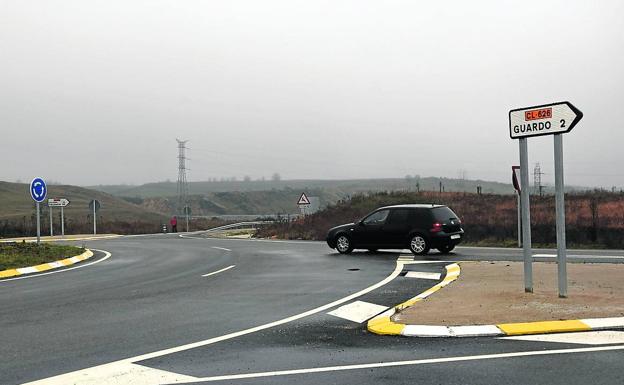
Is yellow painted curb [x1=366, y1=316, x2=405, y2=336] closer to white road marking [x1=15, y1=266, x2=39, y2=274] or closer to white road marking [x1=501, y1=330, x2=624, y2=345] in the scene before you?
white road marking [x1=501, y1=330, x2=624, y2=345]

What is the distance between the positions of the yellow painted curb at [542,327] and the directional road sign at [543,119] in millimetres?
2895

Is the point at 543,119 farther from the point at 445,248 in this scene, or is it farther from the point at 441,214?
the point at 445,248

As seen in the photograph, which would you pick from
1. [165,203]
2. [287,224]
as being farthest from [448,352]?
[165,203]

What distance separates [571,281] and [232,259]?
10.9m

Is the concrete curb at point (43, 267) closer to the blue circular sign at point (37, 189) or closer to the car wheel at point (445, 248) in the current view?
the blue circular sign at point (37, 189)

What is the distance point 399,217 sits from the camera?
1908 cm

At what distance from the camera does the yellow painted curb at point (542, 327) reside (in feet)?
23.2

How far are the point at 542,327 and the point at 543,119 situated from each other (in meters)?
3.30

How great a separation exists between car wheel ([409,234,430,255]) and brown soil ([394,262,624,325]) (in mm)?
5695

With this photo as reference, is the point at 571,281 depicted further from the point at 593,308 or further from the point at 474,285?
the point at 593,308

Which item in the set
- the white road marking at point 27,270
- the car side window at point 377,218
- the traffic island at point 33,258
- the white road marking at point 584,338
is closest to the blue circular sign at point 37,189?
the traffic island at point 33,258

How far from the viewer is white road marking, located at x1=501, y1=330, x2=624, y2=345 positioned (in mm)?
6527

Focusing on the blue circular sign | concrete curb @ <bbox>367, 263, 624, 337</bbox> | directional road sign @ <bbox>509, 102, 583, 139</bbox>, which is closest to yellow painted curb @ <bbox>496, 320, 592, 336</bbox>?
concrete curb @ <bbox>367, 263, 624, 337</bbox>

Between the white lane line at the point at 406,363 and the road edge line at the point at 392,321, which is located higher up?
the white lane line at the point at 406,363
